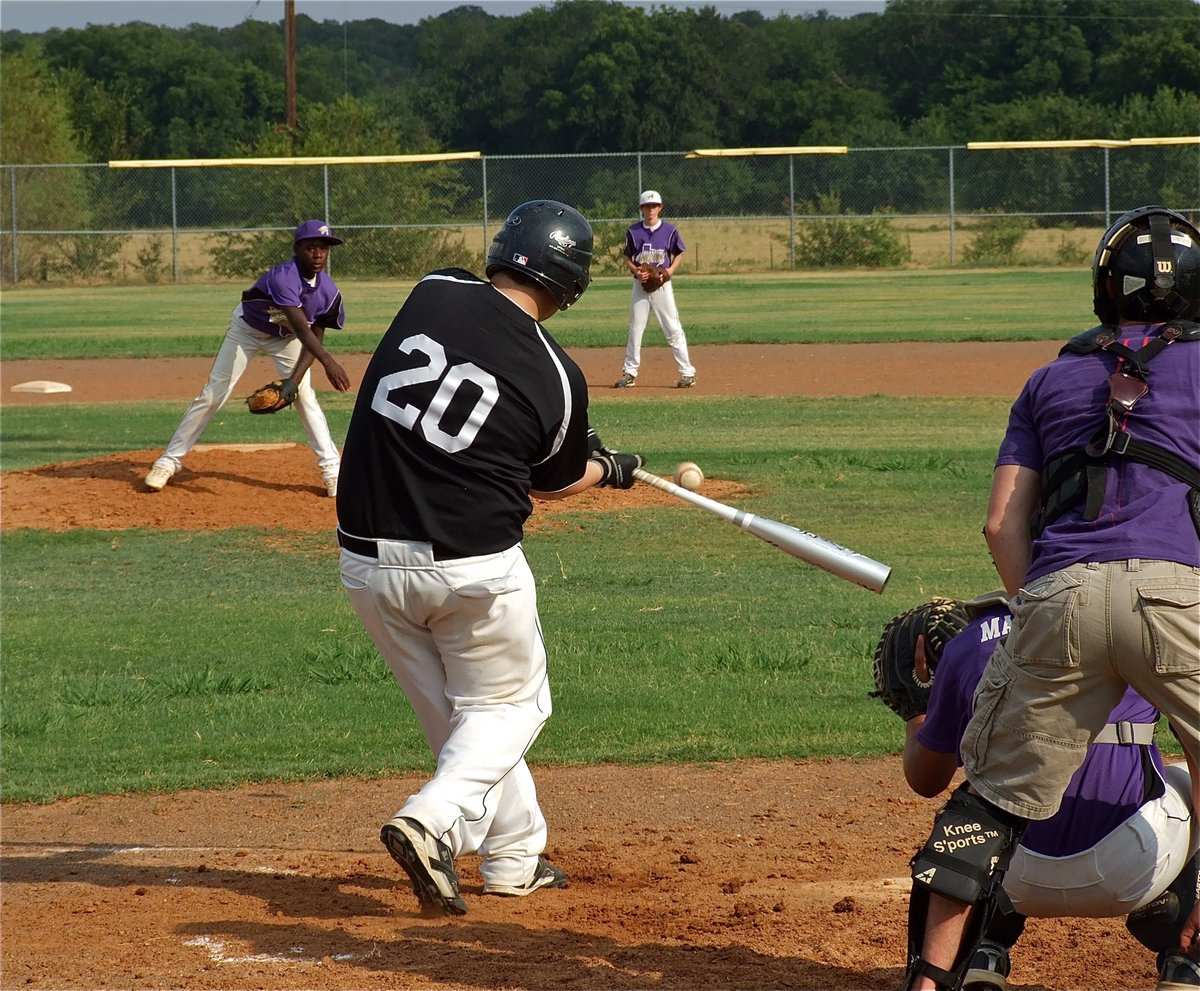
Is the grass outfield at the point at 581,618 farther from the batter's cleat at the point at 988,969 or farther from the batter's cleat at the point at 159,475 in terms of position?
the batter's cleat at the point at 988,969

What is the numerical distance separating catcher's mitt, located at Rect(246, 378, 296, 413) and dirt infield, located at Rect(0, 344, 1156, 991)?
5.88m

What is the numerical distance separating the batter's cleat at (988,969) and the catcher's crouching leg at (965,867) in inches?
12.2

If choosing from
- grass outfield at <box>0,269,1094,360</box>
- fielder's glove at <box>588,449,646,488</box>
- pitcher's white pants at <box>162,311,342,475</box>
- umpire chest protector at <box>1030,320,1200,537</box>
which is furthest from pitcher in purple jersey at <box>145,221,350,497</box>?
grass outfield at <box>0,269,1094,360</box>

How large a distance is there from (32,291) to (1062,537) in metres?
36.0

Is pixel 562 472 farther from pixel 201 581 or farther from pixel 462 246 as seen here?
pixel 462 246

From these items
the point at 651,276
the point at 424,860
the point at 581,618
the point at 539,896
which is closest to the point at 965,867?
the point at 424,860

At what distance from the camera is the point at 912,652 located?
12.6ft

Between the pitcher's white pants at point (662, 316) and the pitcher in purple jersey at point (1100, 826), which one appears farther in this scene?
the pitcher's white pants at point (662, 316)

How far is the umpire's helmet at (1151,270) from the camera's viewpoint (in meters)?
3.45

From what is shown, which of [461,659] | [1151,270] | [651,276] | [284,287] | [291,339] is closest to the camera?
[1151,270]

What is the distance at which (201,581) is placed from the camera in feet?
31.7

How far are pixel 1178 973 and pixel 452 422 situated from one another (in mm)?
2425

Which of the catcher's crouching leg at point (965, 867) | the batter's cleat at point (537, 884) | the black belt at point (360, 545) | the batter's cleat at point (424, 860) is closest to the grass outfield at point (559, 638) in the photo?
the batter's cleat at point (537, 884)

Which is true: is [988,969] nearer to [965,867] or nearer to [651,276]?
[965,867]
